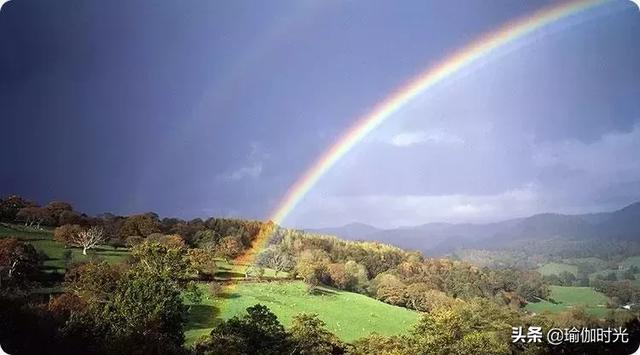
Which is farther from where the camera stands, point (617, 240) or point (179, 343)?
point (617, 240)

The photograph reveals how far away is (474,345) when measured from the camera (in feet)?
43.9

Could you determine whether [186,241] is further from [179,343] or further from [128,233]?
[179,343]

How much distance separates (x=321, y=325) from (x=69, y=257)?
7167 mm

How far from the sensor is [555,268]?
16.4 meters

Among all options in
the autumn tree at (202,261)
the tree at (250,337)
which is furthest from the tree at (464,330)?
the autumn tree at (202,261)

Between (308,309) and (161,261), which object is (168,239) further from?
(308,309)

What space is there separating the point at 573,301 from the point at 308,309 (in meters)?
7.24

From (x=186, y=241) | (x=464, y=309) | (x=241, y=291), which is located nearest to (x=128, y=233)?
(x=186, y=241)

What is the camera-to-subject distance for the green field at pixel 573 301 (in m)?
14.8

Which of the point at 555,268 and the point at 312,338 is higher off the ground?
the point at 555,268

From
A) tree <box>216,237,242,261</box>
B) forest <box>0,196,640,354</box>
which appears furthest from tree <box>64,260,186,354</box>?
tree <box>216,237,242,261</box>

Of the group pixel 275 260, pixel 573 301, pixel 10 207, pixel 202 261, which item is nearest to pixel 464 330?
pixel 573 301

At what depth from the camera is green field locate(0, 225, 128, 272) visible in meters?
15.3

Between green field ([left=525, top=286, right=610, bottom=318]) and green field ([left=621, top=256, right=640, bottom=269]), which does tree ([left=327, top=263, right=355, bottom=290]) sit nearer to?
green field ([left=525, top=286, right=610, bottom=318])
